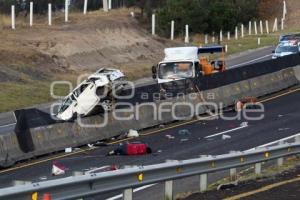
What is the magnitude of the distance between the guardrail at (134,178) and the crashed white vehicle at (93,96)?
10344 mm

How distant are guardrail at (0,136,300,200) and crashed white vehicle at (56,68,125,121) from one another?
10344 millimetres

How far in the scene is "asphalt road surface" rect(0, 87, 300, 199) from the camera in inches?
717

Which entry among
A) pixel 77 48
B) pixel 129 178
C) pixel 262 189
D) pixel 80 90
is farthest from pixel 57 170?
pixel 77 48

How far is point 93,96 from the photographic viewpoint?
2511 centimetres

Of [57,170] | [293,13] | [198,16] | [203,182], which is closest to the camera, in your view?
[203,182]

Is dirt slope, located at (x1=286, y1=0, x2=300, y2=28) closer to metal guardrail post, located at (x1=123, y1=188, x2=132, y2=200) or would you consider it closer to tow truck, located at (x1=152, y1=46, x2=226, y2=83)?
tow truck, located at (x1=152, y1=46, x2=226, y2=83)

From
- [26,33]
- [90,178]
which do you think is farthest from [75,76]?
[90,178]

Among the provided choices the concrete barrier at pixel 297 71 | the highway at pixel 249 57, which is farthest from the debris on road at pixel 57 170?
the highway at pixel 249 57

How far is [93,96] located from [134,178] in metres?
14.1

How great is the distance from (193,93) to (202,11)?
4417 cm

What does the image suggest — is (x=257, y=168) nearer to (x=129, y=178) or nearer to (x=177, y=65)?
(x=129, y=178)

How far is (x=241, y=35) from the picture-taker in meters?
79.8

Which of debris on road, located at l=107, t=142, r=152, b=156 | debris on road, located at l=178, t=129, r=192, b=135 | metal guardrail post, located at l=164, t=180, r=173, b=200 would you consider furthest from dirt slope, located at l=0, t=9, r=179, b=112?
metal guardrail post, located at l=164, t=180, r=173, b=200

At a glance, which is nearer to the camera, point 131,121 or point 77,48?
point 131,121
